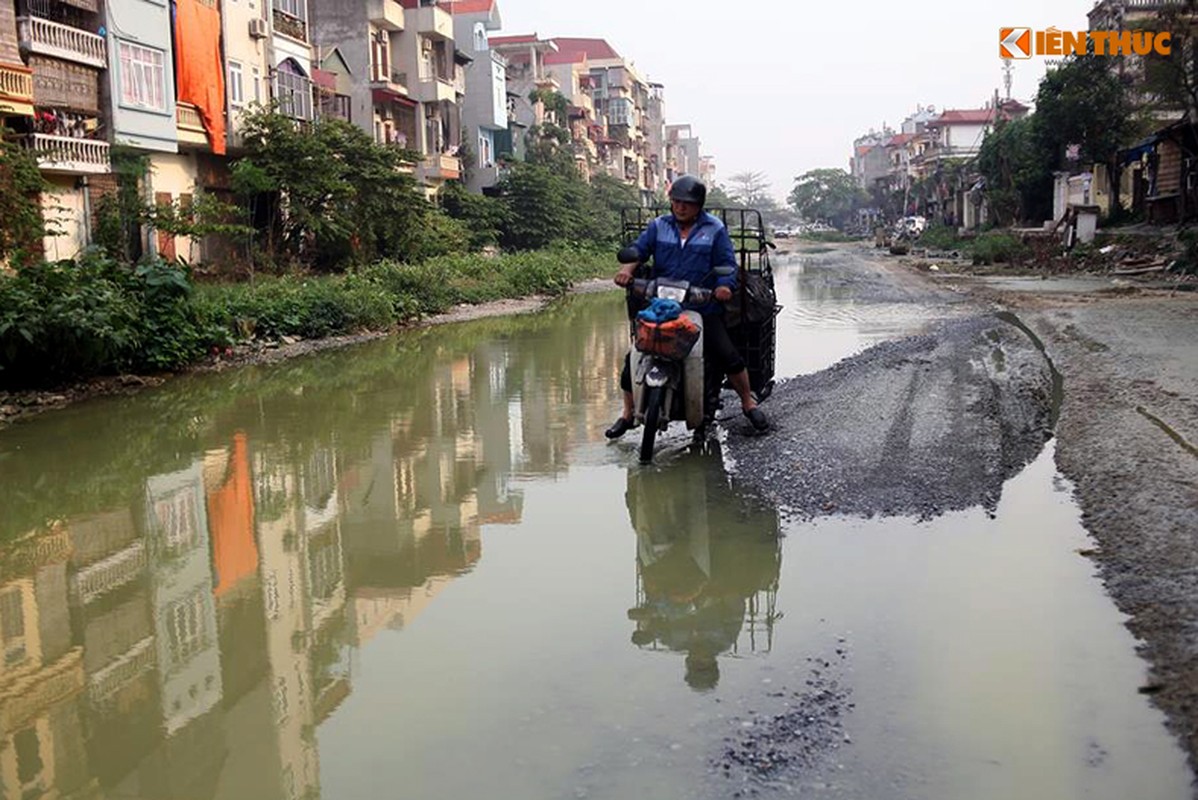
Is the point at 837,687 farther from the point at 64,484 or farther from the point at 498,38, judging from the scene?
the point at 498,38

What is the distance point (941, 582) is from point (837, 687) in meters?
1.34

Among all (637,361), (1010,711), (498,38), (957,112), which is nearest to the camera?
(1010,711)

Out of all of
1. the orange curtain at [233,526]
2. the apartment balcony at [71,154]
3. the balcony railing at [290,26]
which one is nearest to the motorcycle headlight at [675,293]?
the orange curtain at [233,526]

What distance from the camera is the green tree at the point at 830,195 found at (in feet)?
422

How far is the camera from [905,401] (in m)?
9.66

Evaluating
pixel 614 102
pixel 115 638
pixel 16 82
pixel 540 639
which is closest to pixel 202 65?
pixel 16 82

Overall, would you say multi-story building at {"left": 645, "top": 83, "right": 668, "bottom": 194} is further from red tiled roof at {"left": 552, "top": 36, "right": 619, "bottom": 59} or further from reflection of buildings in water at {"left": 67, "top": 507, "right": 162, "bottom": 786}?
reflection of buildings in water at {"left": 67, "top": 507, "right": 162, "bottom": 786}

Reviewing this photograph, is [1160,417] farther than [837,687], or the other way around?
[1160,417]

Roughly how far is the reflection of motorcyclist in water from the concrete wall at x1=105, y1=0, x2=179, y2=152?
1972 cm

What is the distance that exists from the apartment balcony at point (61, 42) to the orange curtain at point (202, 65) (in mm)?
3257

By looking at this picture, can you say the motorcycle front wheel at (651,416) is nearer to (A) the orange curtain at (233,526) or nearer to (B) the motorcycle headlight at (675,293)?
(B) the motorcycle headlight at (675,293)

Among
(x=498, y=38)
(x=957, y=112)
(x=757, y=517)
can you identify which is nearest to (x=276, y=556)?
(x=757, y=517)

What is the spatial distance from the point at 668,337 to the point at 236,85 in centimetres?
2409

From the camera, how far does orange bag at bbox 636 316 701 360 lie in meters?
7.55
